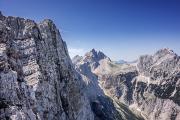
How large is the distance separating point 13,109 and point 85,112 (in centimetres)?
9129

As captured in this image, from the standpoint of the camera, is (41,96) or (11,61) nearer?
(11,61)

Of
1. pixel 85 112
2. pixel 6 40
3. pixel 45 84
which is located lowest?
pixel 85 112

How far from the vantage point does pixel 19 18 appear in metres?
99.7

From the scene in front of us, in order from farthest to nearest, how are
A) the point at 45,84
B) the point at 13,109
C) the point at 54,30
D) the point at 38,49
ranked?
1. the point at 54,30
2. the point at 38,49
3. the point at 45,84
4. the point at 13,109

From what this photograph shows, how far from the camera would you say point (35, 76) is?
8006cm

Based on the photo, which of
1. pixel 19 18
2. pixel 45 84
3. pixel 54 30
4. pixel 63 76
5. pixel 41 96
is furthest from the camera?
pixel 54 30

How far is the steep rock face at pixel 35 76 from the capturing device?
49.0 meters

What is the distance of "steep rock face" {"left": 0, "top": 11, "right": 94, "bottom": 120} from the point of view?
4897 cm

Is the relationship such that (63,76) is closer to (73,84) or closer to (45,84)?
(73,84)

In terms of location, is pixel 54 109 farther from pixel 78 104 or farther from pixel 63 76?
pixel 78 104

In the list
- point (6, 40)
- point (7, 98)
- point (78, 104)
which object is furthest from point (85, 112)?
point (7, 98)

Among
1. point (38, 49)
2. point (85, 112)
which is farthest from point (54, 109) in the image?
point (85, 112)

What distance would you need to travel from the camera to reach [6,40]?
59.1 metres

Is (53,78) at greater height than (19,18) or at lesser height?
lesser
